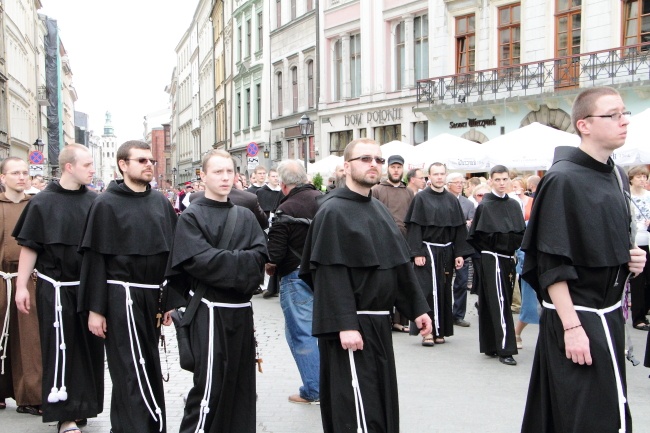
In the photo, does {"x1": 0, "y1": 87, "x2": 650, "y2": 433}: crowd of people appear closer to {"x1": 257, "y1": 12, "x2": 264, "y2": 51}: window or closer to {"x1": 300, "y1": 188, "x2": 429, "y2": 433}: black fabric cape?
{"x1": 300, "y1": 188, "x2": 429, "y2": 433}: black fabric cape

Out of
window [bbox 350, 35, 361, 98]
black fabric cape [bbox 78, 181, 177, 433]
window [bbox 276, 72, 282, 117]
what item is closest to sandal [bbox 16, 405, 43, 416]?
black fabric cape [bbox 78, 181, 177, 433]

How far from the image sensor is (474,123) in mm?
26422

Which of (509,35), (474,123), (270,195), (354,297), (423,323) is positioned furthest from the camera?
(474,123)

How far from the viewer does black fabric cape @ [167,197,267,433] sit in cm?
522

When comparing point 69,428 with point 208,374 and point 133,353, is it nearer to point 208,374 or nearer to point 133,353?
point 133,353

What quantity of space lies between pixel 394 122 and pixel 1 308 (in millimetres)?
24403

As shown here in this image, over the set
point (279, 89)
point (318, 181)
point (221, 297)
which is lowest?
point (221, 297)

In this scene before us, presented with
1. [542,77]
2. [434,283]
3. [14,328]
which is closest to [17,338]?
[14,328]

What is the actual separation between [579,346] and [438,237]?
5.73 meters

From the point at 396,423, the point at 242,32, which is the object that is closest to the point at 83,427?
the point at 396,423

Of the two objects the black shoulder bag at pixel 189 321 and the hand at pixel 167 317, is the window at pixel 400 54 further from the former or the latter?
the black shoulder bag at pixel 189 321

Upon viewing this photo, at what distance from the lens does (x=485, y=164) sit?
16.4 meters

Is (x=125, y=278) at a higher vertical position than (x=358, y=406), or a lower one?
higher

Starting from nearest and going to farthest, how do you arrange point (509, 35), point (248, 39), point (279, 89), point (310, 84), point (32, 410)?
1. point (32, 410)
2. point (509, 35)
3. point (310, 84)
4. point (279, 89)
5. point (248, 39)
